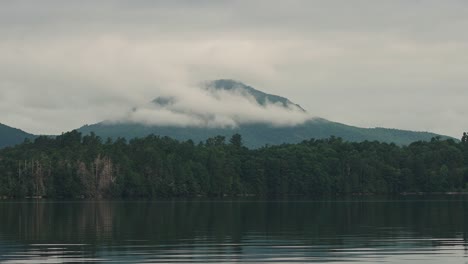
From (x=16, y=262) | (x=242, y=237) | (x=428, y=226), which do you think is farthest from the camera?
(x=428, y=226)

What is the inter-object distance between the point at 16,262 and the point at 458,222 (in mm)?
63484

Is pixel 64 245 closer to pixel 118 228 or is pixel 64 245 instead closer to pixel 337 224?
pixel 118 228

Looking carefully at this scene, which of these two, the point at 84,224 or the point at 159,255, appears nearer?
the point at 159,255

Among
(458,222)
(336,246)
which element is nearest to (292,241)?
(336,246)

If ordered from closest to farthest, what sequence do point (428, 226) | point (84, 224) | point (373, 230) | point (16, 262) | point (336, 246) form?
point (16, 262)
point (336, 246)
point (373, 230)
point (428, 226)
point (84, 224)

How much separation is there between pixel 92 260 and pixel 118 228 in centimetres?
3843

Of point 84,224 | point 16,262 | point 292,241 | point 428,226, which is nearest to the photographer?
point 16,262

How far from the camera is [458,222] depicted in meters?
117

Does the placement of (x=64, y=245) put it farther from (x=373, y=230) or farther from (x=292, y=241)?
(x=373, y=230)

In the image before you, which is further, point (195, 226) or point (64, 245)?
point (195, 226)

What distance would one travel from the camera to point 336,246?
264 feet

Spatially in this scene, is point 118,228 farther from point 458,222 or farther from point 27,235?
point 458,222

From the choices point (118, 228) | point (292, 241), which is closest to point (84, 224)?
point (118, 228)

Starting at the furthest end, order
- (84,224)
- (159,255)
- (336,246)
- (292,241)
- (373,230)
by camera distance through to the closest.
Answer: (84,224) → (373,230) → (292,241) → (336,246) → (159,255)
